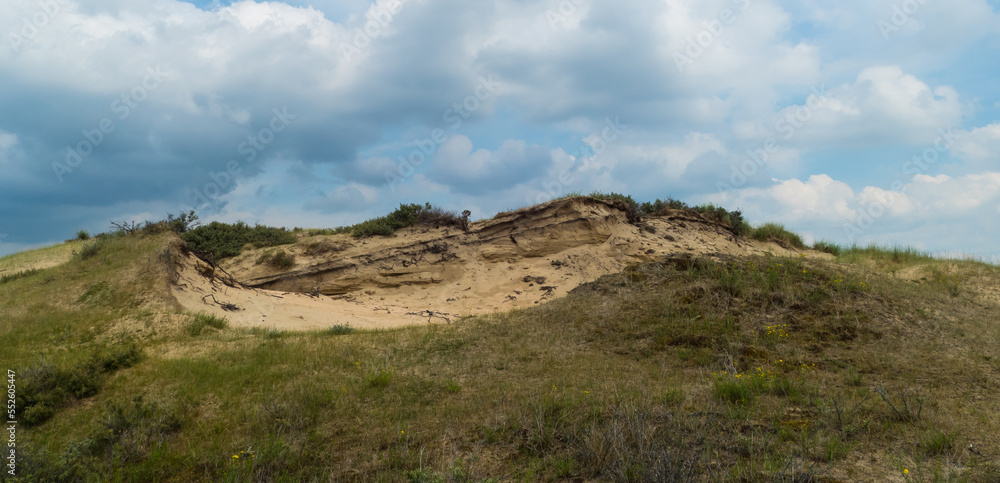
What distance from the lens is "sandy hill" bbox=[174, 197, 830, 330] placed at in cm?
1485

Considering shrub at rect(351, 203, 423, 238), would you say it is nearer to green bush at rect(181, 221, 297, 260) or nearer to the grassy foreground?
green bush at rect(181, 221, 297, 260)

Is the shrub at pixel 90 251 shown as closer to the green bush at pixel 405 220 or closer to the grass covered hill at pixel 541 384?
the grass covered hill at pixel 541 384

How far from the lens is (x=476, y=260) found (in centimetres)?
1666

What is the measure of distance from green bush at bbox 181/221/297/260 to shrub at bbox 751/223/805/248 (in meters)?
17.4

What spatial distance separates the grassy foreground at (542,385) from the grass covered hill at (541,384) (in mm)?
33

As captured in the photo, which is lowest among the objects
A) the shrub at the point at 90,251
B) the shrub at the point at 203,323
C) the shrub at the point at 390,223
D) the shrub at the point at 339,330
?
the shrub at the point at 339,330

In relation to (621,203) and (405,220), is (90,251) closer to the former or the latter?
(405,220)

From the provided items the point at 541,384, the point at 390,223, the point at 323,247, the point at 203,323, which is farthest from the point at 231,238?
the point at 541,384

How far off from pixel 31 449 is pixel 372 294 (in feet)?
35.8

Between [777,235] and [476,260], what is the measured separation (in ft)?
40.1

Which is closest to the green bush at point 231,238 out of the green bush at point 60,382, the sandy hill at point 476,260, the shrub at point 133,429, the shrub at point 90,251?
the sandy hill at point 476,260

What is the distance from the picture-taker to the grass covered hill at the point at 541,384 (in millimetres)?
4430

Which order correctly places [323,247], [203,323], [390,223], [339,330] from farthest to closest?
[390,223]
[323,247]
[339,330]
[203,323]

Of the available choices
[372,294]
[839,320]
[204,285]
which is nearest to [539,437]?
[839,320]
